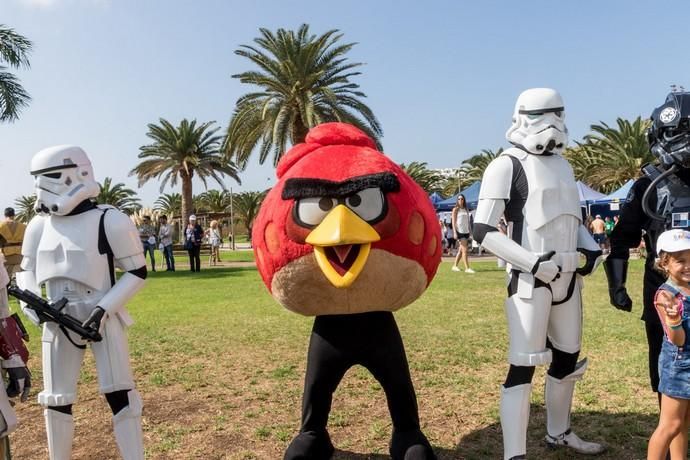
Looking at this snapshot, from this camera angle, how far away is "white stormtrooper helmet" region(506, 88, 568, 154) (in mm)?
2977

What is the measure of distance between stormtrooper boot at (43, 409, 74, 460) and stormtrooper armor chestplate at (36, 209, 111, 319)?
0.56 m

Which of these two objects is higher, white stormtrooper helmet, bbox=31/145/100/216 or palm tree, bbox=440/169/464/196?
palm tree, bbox=440/169/464/196

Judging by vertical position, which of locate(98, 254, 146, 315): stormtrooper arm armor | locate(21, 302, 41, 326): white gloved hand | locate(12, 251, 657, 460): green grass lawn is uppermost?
locate(98, 254, 146, 315): stormtrooper arm armor

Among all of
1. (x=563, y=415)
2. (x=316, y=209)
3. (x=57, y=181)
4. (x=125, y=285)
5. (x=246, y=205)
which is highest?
(x=246, y=205)

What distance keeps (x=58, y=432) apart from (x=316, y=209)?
1846 millimetres

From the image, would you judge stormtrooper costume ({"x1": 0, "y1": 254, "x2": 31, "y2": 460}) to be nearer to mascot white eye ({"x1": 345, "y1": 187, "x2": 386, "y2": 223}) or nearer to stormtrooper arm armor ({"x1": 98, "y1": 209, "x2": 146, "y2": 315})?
stormtrooper arm armor ({"x1": 98, "y1": 209, "x2": 146, "y2": 315})

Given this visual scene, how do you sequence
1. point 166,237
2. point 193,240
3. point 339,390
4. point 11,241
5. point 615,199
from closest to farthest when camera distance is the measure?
1. point 339,390
2. point 11,241
3. point 193,240
4. point 166,237
5. point 615,199

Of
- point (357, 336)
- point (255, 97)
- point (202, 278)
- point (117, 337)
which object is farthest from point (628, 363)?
point (255, 97)

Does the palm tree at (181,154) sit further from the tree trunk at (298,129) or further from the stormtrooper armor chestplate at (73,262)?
the stormtrooper armor chestplate at (73,262)

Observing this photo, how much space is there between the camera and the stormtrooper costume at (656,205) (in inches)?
110

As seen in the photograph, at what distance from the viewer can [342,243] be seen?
8.28ft

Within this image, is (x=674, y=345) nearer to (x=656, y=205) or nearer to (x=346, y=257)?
(x=656, y=205)

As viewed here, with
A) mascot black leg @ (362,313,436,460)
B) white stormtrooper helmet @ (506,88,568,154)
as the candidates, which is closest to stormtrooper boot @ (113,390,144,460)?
mascot black leg @ (362,313,436,460)

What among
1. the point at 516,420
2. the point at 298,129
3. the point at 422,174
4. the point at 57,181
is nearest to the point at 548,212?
the point at 516,420
